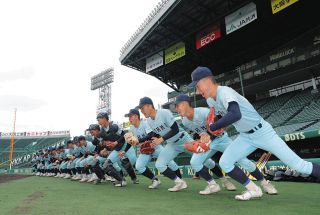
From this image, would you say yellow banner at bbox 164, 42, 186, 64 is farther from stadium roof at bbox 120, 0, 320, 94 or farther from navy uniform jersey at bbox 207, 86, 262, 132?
navy uniform jersey at bbox 207, 86, 262, 132

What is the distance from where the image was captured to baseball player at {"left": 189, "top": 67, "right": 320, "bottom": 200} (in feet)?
11.8

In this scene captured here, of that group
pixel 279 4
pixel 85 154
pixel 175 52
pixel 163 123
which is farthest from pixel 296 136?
pixel 175 52

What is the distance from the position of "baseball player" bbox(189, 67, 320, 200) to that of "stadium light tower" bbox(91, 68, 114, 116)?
40.3 meters

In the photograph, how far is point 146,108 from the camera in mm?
6191

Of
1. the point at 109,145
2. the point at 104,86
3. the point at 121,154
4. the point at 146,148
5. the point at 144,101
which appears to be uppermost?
the point at 104,86

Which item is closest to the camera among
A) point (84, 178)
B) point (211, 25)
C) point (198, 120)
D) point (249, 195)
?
point (249, 195)

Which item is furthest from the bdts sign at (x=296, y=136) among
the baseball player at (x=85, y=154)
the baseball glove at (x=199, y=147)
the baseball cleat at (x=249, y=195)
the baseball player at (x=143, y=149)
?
the baseball glove at (x=199, y=147)

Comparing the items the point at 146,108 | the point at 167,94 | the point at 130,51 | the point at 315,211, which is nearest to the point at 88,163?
the point at 146,108

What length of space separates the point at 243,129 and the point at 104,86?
4283 cm

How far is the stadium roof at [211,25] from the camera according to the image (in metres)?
16.0

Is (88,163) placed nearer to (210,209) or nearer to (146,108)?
(146,108)

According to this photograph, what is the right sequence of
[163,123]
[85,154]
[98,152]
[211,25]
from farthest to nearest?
[211,25] → [85,154] → [98,152] → [163,123]

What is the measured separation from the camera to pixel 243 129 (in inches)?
158

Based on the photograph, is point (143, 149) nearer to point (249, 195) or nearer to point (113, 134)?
point (113, 134)
